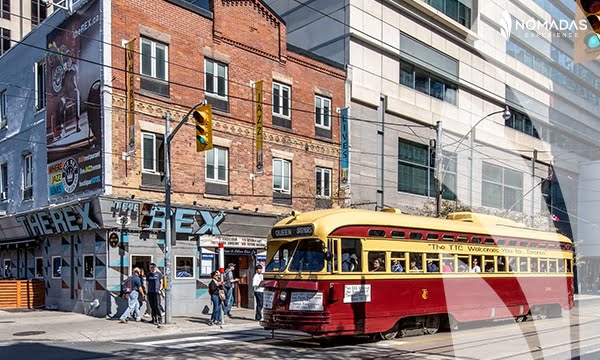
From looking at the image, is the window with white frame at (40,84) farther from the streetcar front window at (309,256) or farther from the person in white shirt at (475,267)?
the person in white shirt at (475,267)

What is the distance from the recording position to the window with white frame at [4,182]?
87.1 feet

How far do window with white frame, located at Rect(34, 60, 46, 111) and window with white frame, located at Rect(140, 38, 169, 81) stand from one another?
583 cm

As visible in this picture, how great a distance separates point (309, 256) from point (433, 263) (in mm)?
3919

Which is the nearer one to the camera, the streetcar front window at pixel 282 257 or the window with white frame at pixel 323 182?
the streetcar front window at pixel 282 257

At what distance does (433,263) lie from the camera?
1512 centimetres

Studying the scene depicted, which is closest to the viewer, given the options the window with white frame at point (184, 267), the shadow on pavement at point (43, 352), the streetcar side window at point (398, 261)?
the shadow on pavement at point (43, 352)

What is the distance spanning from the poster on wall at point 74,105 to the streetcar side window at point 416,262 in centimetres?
1079

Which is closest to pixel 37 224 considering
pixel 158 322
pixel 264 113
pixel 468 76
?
pixel 158 322

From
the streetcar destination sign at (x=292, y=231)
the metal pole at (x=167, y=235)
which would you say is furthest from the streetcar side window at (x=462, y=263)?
the metal pole at (x=167, y=235)

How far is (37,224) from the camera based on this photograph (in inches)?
894

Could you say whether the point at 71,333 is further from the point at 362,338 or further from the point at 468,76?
the point at 468,76

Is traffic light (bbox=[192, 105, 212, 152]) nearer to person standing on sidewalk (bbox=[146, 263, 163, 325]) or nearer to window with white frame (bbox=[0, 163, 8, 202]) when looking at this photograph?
person standing on sidewalk (bbox=[146, 263, 163, 325])

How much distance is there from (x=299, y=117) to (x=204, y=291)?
8.83 m

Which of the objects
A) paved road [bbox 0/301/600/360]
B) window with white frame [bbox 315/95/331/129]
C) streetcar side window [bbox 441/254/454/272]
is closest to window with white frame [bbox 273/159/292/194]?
window with white frame [bbox 315/95/331/129]
